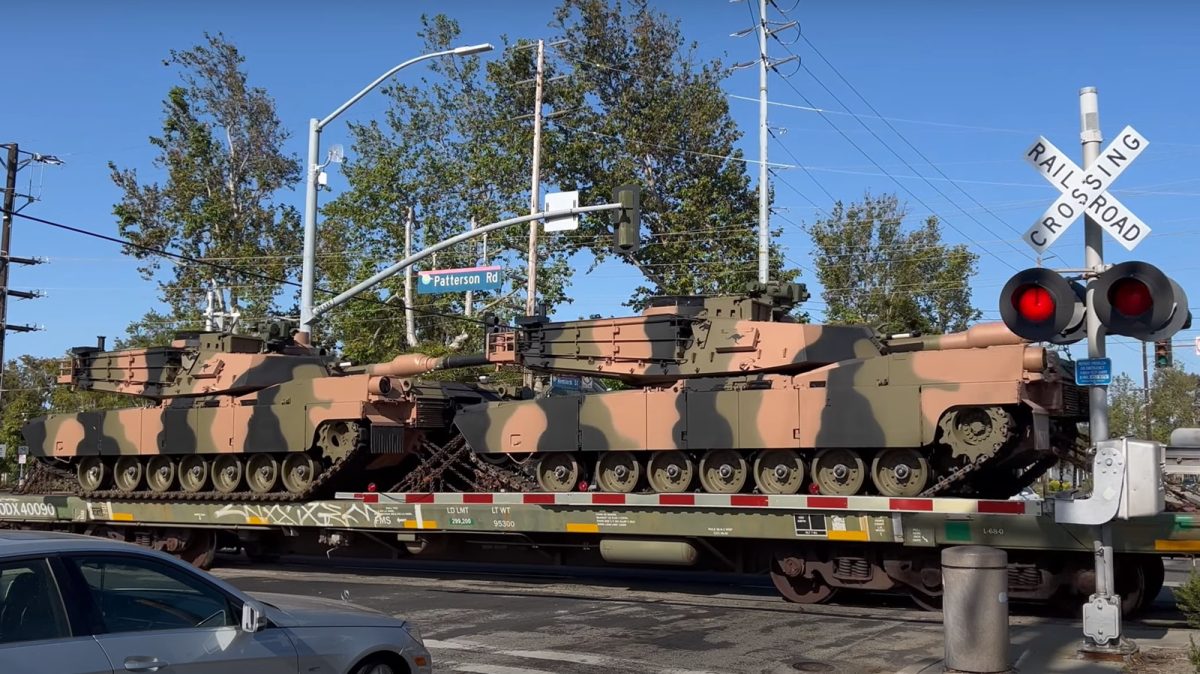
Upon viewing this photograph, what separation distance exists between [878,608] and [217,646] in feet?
28.7

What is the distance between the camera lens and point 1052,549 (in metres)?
11.3

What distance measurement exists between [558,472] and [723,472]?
2453 mm

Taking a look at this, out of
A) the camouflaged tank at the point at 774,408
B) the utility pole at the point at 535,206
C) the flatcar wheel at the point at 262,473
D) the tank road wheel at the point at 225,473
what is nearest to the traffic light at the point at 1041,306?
the camouflaged tank at the point at 774,408

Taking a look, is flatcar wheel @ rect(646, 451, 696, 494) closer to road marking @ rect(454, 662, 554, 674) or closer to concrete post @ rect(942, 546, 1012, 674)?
road marking @ rect(454, 662, 554, 674)

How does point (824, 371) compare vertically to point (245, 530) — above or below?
above

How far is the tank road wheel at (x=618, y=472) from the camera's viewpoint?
14633 mm

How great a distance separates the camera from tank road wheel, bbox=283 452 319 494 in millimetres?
16828

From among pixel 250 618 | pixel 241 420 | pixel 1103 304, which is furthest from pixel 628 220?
pixel 250 618

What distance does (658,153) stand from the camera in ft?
113

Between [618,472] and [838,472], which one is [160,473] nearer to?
[618,472]

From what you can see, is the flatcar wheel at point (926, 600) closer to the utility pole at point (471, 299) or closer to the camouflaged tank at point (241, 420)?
the camouflaged tank at point (241, 420)

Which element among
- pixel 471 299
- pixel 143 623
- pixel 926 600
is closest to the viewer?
pixel 143 623

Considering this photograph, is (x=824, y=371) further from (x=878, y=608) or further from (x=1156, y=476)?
(x=1156, y=476)

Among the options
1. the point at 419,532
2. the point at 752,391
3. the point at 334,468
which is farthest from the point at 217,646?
the point at 334,468
